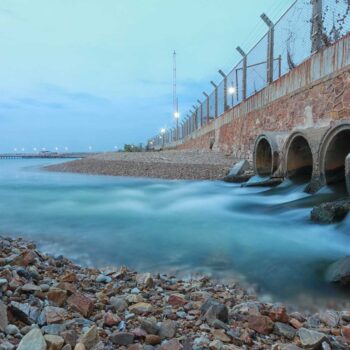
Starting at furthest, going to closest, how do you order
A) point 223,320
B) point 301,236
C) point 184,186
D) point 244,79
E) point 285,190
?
point 244,79
point 184,186
point 285,190
point 301,236
point 223,320

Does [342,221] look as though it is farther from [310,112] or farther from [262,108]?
A: [262,108]

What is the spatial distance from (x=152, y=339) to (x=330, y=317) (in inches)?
40.6

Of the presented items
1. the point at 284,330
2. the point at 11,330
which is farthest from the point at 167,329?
the point at 11,330

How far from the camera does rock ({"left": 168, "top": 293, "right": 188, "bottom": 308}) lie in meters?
1.92

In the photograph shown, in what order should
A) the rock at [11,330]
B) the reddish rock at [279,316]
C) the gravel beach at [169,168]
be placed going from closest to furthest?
1. the rock at [11,330]
2. the reddish rock at [279,316]
3. the gravel beach at [169,168]

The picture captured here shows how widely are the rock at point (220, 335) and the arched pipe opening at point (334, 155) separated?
3.92 metres

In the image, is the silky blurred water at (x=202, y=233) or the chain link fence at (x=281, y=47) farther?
the chain link fence at (x=281, y=47)

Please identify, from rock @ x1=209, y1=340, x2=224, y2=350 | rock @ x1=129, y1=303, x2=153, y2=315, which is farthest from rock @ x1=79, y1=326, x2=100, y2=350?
rock @ x1=209, y1=340, x2=224, y2=350

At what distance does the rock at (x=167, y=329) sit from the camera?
5.17ft

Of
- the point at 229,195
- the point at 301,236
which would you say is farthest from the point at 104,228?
the point at 229,195

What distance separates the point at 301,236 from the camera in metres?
3.71

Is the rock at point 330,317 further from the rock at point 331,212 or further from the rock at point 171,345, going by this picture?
the rock at point 331,212

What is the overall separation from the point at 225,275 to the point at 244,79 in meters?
9.59

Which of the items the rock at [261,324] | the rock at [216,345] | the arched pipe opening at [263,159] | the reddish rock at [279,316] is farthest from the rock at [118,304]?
the arched pipe opening at [263,159]
